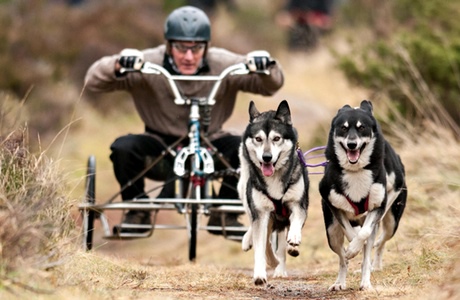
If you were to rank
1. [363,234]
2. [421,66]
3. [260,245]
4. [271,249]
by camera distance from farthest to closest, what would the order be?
[421,66]
[271,249]
[260,245]
[363,234]

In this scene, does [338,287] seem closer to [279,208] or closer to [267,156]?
[279,208]

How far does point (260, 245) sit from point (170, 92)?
10.3ft

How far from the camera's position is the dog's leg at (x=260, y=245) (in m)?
7.05

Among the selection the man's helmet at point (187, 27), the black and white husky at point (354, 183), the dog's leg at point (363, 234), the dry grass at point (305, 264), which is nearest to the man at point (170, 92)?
the man's helmet at point (187, 27)

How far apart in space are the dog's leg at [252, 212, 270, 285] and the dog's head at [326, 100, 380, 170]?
59 centimetres

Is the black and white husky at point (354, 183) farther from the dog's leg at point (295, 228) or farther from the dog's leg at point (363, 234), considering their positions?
the dog's leg at point (295, 228)

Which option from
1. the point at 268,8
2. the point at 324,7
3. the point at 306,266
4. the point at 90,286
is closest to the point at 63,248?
the point at 90,286

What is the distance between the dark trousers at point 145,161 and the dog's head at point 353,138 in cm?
249

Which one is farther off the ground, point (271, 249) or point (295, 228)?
point (295, 228)

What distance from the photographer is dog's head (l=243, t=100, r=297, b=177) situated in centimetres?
716

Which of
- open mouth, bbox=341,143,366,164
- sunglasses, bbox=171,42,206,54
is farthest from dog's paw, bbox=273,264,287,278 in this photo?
sunglasses, bbox=171,42,206,54

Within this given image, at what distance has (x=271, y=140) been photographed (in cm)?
721

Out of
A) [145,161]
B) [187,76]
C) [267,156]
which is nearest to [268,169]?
[267,156]

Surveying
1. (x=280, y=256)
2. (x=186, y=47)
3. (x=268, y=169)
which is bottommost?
(x=280, y=256)
